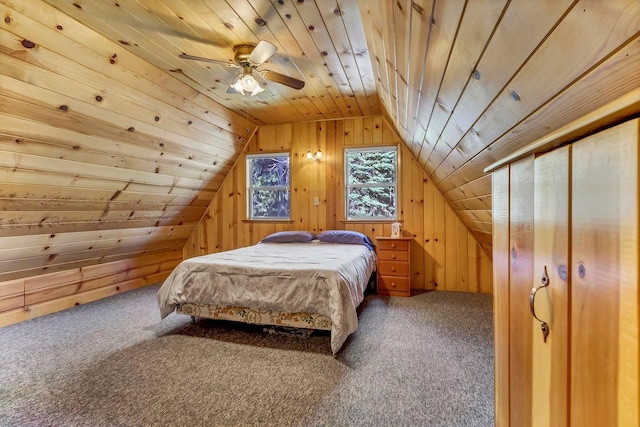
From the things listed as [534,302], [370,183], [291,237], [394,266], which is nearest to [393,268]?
[394,266]

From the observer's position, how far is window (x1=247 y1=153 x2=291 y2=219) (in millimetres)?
4574

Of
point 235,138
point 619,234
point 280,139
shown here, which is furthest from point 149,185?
point 619,234

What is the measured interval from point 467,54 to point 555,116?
0.35 meters

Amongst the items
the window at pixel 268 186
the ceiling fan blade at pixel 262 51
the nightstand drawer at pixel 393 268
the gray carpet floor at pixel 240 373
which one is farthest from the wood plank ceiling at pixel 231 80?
the gray carpet floor at pixel 240 373

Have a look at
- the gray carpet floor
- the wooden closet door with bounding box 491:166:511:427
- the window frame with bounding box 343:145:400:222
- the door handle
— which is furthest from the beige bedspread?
the door handle

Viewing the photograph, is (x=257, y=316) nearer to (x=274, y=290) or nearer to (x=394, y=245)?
(x=274, y=290)

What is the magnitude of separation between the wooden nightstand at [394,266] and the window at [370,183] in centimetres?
60

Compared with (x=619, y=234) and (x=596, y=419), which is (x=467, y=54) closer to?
(x=619, y=234)

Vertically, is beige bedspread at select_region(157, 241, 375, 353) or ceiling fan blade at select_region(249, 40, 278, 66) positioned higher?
ceiling fan blade at select_region(249, 40, 278, 66)

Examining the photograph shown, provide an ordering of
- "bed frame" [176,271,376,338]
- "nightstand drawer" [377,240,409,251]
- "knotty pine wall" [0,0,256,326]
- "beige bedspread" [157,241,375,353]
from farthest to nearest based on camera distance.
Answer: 1. "nightstand drawer" [377,240,409,251]
2. "bed frame" [176,271,376,338]
3. "beige bedspread" [157,241,375,353]
4. "knotty pine wall" [0,0,256,326]

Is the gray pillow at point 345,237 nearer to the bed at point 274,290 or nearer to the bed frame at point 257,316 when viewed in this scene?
the bed at point 274,290

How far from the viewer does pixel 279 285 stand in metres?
2.39

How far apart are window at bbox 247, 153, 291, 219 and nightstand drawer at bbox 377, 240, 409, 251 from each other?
149 centimetres

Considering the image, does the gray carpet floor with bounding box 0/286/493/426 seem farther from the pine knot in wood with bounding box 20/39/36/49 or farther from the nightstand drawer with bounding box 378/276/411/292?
the pine knot in wood with bounding box 20/39/36/49
